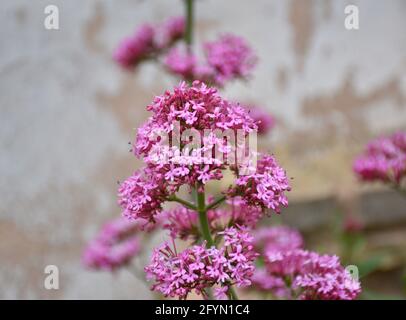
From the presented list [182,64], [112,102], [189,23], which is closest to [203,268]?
[182,64]

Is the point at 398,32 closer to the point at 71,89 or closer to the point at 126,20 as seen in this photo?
the point at 126,20

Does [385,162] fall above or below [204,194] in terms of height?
above

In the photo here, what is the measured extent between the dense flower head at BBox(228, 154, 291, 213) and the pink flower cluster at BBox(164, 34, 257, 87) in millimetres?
777

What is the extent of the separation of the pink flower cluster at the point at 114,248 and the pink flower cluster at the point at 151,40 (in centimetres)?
60

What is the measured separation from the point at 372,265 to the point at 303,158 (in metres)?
1.42

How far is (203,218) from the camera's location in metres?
1.25

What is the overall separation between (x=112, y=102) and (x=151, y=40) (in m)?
0.84

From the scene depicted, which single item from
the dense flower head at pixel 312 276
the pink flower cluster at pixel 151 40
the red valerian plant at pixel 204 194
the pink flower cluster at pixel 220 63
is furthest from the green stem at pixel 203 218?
the pink flower cluster at pixel 151 40

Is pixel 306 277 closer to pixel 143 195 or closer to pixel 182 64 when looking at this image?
pixel 143 195

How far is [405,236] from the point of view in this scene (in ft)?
10.2

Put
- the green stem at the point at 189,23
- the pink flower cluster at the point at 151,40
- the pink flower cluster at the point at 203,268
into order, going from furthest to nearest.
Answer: the pink flower cluster at the point at 151,40 < the green stem at the point at 189,23 < the pink flower cluster at the point at 203,268

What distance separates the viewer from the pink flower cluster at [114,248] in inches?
86.4

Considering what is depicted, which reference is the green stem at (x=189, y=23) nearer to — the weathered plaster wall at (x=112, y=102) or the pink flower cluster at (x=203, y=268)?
the weathered plaster wall at (x=112, y=102)
